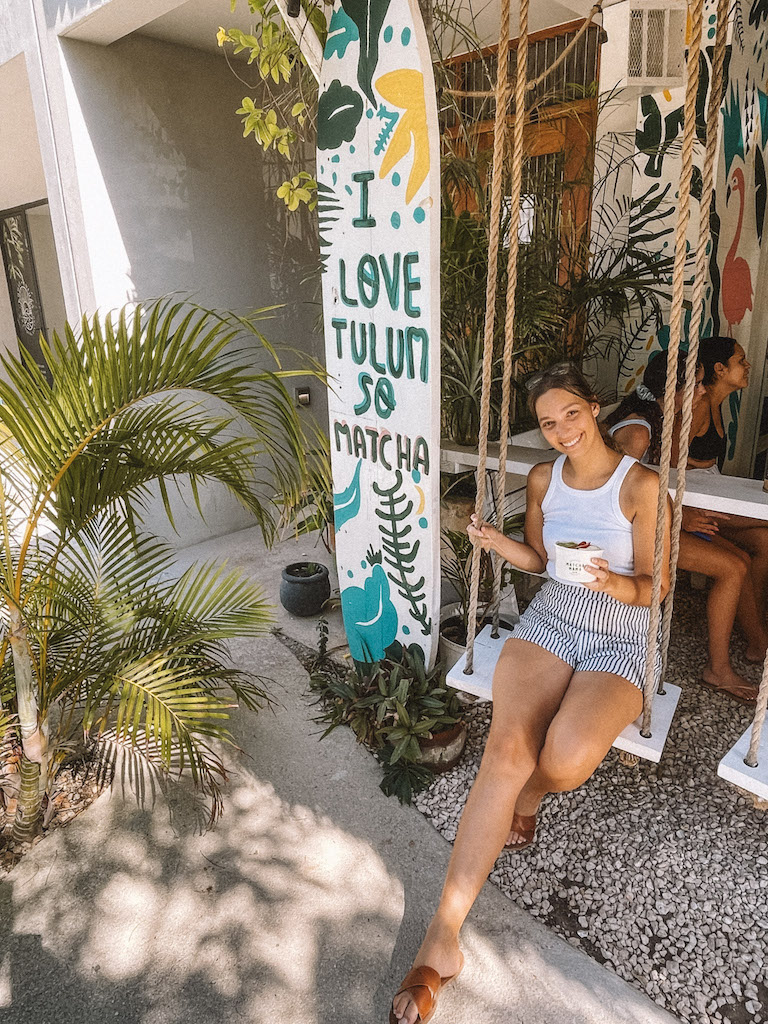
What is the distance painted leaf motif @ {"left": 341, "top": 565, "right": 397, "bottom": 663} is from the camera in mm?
2648

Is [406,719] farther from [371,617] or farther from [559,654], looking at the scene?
[559,654]

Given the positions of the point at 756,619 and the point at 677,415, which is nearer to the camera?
the point at 677,415

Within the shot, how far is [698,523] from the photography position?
109 inches

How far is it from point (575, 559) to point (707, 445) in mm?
1583

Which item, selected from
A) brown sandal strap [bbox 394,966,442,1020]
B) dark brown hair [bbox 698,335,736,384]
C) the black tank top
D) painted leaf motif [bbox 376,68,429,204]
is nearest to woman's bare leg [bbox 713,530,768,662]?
the black tank top

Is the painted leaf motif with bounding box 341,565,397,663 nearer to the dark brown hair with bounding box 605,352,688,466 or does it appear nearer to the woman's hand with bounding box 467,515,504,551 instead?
the woman's hand with bounding box 467,515,504,551

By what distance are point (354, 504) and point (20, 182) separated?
19.7ft

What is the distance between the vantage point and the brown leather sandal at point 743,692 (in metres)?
2.76

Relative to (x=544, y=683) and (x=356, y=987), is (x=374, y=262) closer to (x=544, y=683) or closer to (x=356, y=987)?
(x=544, y=683)

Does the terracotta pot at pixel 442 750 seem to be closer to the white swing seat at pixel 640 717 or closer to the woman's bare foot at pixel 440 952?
the white swing seat at pixel 640 717

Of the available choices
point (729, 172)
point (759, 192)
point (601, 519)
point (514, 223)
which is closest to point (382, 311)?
point (514, 223)

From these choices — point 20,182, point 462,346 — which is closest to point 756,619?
point 462,346

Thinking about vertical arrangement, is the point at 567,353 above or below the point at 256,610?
above

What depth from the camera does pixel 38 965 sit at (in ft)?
6.01
